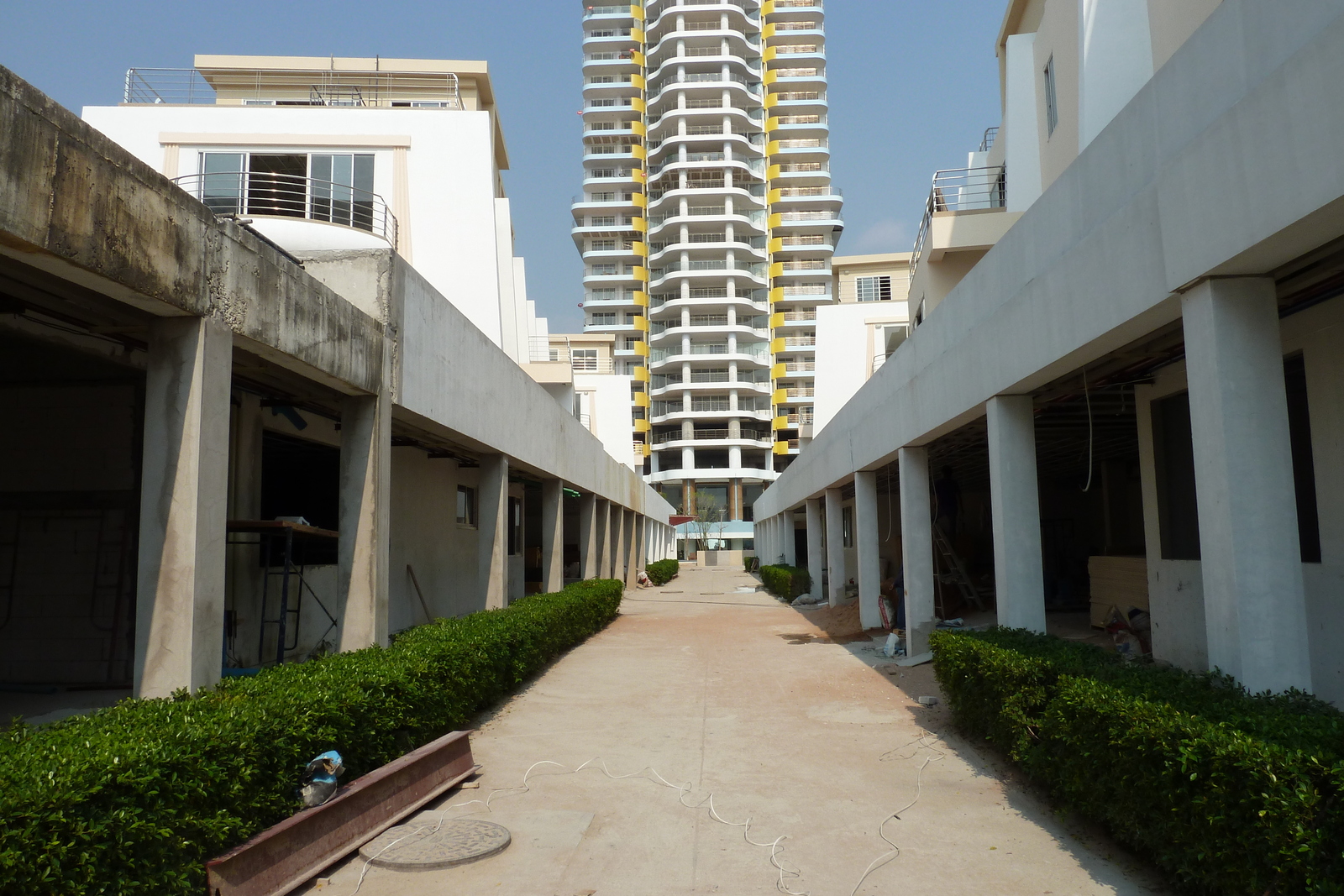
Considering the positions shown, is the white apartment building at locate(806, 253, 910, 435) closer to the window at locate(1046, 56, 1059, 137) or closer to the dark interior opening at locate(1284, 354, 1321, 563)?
the window at locate(1046, 56, 1059, 137)

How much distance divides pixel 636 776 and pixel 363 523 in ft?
12.3

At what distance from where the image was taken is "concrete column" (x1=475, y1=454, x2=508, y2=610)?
45.0ft

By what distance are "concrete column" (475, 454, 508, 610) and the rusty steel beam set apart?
636cm

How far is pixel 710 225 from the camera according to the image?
75.9m

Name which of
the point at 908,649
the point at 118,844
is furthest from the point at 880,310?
the point at 118,844

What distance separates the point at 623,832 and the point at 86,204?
199 inches

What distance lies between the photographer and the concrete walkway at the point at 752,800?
206 inches

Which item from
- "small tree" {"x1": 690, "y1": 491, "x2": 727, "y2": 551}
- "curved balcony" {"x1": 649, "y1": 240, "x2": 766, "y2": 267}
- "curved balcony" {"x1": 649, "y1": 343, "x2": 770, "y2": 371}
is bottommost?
"small tree" {"x1": 690, "y1": 491, "x2": 727, "y2": 551}

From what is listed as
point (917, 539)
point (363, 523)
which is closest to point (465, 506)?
point (917, 539)

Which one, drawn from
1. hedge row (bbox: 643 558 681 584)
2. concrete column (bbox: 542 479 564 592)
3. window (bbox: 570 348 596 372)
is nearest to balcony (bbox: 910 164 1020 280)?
concrete column (bbox: 542 479 564 592)

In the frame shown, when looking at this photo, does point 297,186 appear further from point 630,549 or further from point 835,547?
point 630,549

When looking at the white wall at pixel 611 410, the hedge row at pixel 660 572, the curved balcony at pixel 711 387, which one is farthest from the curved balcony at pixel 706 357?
the hedge row at pixel 660 572

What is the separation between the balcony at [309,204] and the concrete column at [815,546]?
13.8 metres

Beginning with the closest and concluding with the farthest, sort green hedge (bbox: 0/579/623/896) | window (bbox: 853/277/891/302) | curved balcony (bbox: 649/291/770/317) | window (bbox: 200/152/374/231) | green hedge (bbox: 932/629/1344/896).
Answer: green hedge (bbox: 0/579/623/896) < green hedge (bbox: 932/629/1344/896) < window (bbox: 200/152/374/231) < window (bbox: 853/277/891/302) < curved balcony (bbox: 649/291/770/317)
